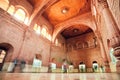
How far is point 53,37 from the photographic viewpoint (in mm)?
13664

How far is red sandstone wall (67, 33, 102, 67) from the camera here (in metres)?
14.5

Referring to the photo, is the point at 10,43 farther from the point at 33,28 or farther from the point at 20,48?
the point at 33,28

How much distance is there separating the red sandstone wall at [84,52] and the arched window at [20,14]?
10.7 m

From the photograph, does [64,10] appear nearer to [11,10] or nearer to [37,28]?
[37,28]

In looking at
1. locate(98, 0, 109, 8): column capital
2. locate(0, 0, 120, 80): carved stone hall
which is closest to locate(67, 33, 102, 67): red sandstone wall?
locate(0, 0, 120, 80): carved stone hall

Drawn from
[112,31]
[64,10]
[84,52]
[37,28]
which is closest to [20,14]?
[37,28]

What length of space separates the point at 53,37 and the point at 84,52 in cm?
653

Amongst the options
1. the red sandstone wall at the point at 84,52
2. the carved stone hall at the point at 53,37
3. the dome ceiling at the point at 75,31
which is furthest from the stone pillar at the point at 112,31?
the red sandstone wall at the point at 84,52

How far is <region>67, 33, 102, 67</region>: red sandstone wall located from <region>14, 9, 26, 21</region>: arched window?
35.2ft

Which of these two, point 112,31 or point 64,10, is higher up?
point 64,10

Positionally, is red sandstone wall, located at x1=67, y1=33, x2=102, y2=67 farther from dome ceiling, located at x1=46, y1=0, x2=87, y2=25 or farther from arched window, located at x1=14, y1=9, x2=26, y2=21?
arched window, located at x1=14, y1=9, x2=26, y2=21

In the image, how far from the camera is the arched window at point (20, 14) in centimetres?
873

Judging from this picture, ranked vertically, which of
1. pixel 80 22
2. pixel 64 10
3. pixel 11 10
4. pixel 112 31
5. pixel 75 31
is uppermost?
pixel 64 10

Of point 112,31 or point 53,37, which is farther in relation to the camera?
point 53,37
